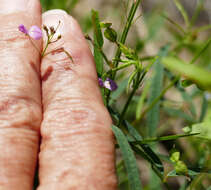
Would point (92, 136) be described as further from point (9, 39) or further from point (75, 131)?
point (9, 39)

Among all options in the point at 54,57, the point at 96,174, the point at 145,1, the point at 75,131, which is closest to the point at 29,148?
the point at 75,131

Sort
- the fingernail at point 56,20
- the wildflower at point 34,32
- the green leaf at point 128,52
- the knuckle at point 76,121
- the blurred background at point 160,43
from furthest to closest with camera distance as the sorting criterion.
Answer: the blurred background at point 160,43, the fingernail at point 56,20, the wildflower at point 34,32, the knuckle at point 76,121, the green leaf at point 128,52

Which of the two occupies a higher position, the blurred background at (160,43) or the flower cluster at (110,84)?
the flower cluster at (110,84)

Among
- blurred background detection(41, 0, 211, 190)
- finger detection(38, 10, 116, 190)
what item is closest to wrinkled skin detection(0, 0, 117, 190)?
finger detection(38, 10, 116, 190)

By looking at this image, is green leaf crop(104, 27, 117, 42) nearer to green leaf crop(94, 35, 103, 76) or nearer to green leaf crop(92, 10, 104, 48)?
green leaf crop(92, 10, 104, 48)

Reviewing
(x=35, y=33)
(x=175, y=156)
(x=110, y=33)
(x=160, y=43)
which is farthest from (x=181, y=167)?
(x=160, y=43)

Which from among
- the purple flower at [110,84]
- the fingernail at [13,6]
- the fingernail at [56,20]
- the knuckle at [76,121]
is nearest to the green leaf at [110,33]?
the purple flower at [110,84]

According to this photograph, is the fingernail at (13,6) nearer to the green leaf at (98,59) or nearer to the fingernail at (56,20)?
the fingernail at (56,20)

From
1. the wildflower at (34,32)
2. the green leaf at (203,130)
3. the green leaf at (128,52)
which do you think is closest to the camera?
the green leaf at (203,130)
